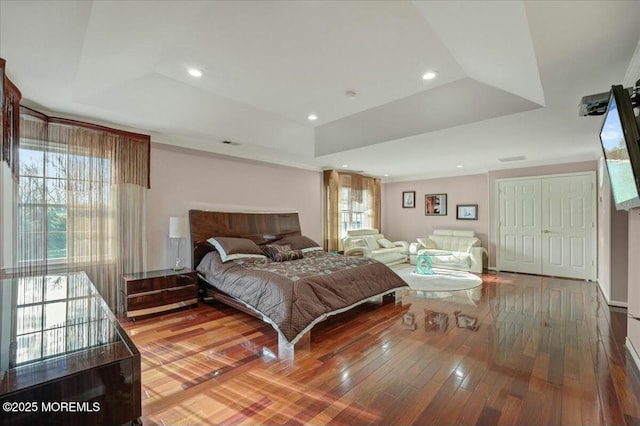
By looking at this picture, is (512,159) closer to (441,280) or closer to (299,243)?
(441,280)

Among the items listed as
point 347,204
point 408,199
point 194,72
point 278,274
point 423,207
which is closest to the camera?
point 194,72

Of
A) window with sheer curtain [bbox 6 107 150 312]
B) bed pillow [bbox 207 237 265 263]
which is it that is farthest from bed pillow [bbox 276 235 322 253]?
window with sheer curtain [bbox 6 107 150 312]

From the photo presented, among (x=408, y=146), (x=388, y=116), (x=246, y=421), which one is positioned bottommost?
(x=246, y=421)

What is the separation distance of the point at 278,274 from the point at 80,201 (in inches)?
98.0

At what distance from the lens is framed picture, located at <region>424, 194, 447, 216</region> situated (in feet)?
24.3

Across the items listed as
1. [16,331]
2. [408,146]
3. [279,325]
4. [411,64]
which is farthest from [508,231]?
[16,331]

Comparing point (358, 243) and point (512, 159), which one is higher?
point (512, 159)

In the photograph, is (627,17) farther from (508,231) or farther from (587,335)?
(508,231)

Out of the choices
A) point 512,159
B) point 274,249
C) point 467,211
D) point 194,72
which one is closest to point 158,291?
point 274,249

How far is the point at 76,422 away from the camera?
1.01 metres

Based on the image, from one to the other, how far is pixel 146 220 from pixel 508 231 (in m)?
6.97

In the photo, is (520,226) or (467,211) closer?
(520,226)

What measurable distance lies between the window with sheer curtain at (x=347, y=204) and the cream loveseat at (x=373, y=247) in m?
0.28

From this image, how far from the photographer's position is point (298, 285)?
2826 millimetres
